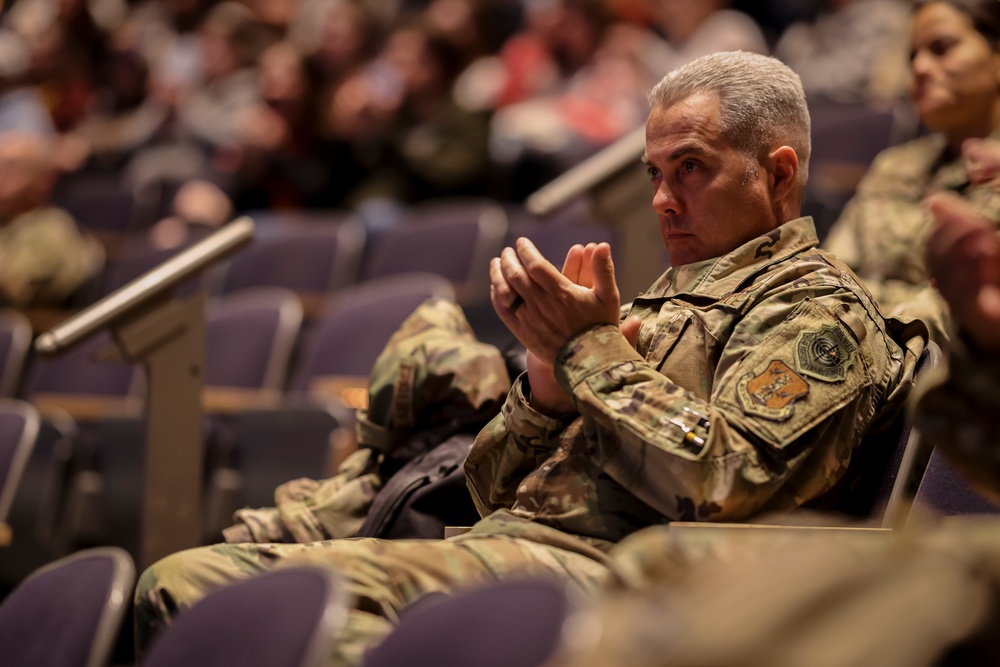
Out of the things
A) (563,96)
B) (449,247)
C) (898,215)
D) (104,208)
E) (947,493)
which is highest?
(947,493)

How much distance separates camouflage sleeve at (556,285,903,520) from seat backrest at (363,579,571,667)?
0.39 meters

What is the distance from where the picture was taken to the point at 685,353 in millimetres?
1579

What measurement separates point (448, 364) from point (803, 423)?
24.4 inches

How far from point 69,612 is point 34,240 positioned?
10.0 ft

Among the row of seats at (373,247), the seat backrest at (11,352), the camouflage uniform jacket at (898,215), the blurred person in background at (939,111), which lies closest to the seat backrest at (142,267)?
the row of seats at (373,247)

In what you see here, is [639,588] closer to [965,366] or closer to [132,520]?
[965,366]

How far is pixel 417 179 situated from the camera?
448cm

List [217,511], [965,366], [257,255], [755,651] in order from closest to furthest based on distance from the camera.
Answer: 1. [755,651]
2. [965,366]
3. [217,511]
4. [257,255]

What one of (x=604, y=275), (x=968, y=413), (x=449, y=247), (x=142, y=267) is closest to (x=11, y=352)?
(x=142, y=267)

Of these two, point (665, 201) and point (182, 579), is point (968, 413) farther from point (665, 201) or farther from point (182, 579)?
point (182, 579)

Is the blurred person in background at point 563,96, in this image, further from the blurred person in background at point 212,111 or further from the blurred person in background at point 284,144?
the blurred person in background at point 212,111

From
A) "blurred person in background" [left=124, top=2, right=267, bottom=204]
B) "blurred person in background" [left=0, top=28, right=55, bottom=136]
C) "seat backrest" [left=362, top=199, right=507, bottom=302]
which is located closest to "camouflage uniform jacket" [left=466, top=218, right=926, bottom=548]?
"seat backrest" [left=362, top=199, right=507, bottom=302]

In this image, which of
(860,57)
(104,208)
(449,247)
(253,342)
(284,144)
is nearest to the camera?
(253,342)

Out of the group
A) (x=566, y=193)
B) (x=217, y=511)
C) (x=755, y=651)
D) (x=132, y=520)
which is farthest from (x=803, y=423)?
(x=132, y=520)
